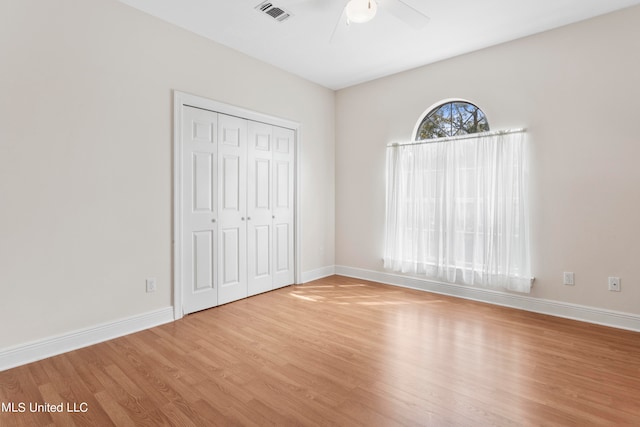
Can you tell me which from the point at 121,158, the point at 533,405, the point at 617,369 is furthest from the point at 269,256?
the point at 617,369

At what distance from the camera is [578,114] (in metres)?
3.17

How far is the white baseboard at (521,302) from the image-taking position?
300cm

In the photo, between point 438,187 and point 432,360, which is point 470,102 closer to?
point 438,187

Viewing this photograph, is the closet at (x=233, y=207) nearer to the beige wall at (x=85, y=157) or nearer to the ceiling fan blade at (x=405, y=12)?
the beige wall at (x=85, y=157)

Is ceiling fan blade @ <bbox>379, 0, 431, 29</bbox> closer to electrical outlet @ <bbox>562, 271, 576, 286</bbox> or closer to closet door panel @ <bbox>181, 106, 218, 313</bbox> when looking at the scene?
closet door panel @ <bbox>181, 106, 218, 313</bbox>

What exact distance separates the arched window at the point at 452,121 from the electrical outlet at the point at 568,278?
69.5 inches

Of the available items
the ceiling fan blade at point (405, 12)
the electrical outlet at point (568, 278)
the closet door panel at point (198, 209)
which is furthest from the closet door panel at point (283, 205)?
the electrical outlet at point (568, 278)

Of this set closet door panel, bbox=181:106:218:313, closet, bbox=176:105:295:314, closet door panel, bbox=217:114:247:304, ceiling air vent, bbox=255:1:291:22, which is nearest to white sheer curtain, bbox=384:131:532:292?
closet, bbox=176:105:295:314

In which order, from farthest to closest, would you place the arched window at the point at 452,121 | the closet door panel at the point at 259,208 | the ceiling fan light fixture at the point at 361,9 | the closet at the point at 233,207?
the closet door panel at the point at 259,208 < the arched window at the point at 452,121 < the closet at the point at 233,207 < the ceiling fan light fixture at the point at 361,9

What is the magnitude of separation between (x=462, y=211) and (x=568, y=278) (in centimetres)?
122

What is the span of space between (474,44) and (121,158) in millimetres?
3859

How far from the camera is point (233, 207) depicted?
3.79m

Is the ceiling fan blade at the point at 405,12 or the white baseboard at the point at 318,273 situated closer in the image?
the ceiling fan blade at the point at 405,12

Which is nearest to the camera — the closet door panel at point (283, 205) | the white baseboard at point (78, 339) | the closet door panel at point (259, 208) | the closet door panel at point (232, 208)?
the white baseboard at point (78, 339)
